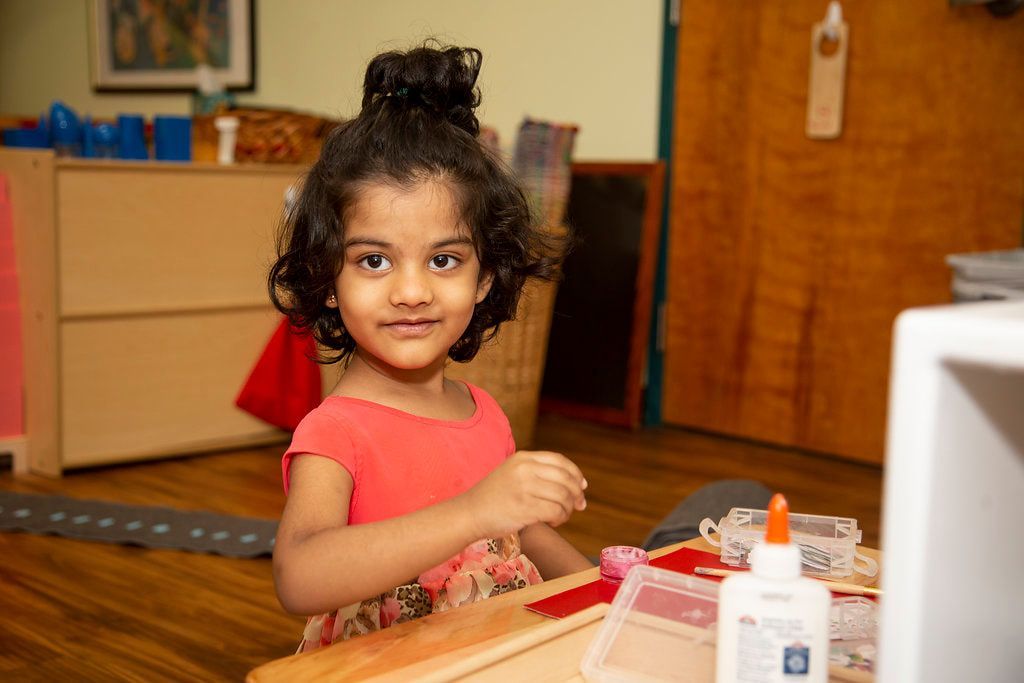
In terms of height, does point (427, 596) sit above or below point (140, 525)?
above

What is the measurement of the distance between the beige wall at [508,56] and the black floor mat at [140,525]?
129 centimetres

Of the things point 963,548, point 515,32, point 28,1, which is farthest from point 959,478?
point 28,1

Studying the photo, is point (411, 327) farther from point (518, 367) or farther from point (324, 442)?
point (518, 367)

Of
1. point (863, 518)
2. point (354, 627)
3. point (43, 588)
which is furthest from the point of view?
point (863, 518)

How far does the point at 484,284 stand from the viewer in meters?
1.14

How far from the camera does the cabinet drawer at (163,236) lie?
284 cm

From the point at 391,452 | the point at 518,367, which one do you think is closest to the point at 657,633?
the point at 391,452

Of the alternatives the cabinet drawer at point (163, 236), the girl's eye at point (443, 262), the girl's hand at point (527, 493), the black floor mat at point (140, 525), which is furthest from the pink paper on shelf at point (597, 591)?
the cabinet drawer at point (163, 236)

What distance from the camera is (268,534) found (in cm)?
234

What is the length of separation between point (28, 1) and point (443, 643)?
6035mm

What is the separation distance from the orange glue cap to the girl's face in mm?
479

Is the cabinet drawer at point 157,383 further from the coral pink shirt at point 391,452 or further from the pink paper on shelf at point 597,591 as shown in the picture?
the pink paper on shelf at point 597,591

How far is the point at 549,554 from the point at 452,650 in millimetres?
381

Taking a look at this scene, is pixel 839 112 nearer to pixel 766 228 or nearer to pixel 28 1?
pixel 766 228
